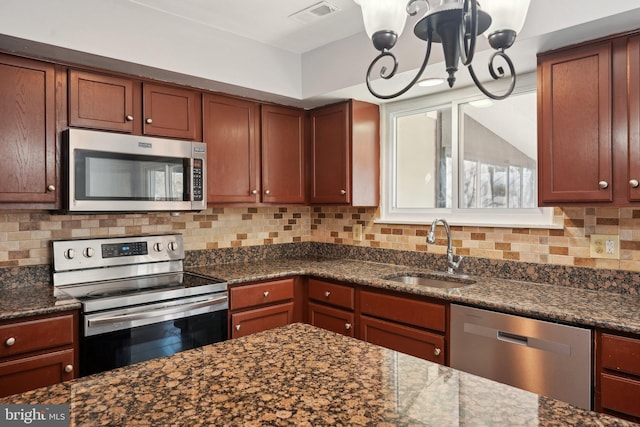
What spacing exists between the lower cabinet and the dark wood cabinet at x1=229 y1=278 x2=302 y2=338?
178cm

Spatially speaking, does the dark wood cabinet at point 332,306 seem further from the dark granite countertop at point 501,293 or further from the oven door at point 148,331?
the oven door at point 148,331

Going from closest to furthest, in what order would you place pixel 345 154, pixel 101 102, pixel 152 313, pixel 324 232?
pixel 152 313 < pixel 101 102 < pixel 345 154 < pixel 324 232

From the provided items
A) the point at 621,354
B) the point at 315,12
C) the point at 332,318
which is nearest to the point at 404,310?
the point at 332,318

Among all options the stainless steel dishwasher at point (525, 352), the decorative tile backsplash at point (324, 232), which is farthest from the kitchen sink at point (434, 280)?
the stainless steel dishwasher at point (525, 352)

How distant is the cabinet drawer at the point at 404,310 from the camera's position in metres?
2.27

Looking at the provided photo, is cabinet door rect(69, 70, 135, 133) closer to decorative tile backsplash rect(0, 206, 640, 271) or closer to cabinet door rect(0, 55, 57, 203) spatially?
cabinet door rect(0, 55, 57, 203)

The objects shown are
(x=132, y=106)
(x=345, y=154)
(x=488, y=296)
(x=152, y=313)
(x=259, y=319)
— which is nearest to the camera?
(x=488, y=296)

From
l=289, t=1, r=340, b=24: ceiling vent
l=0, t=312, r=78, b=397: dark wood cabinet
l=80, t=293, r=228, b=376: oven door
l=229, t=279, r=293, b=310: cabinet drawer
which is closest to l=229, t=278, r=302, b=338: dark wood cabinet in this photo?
l=229, t=279, r=293, b=310: cabinet drawer

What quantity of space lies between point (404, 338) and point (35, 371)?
1.82 meters

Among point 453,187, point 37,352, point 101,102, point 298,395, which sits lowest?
point 37,352

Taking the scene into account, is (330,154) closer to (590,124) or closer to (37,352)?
(590,124)

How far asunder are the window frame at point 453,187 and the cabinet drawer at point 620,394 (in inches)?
36.7

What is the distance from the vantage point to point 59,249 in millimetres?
2469

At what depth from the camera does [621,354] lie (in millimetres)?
1668
